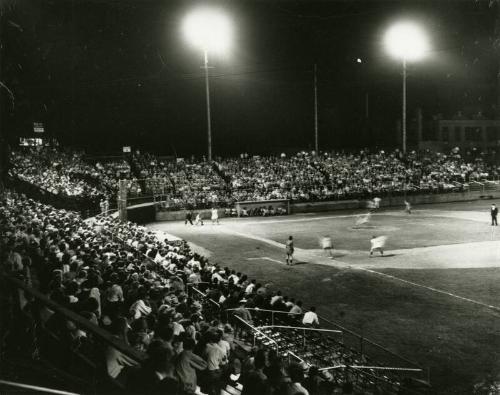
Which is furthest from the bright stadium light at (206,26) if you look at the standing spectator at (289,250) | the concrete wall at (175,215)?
the standing spectator at (289,250)

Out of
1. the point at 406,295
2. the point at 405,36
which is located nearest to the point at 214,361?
the point at 406,295

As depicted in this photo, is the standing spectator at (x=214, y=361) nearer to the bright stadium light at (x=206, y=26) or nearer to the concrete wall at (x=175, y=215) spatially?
the concrete wall at (x=175, y=215)

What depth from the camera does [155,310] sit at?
9.20 metres

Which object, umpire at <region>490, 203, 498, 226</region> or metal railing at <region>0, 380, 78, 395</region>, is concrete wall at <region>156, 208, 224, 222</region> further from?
metal railing at <region>0, 380, 78, 395</region>

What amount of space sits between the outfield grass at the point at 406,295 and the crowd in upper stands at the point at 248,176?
33.8 ft

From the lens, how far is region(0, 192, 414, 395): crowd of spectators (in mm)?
6117

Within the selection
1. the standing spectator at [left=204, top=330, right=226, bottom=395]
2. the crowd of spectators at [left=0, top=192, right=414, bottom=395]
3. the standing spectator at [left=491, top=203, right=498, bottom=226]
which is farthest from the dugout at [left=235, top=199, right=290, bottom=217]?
the standing spectator at [left=204, top=330, right=226, bottom=395]

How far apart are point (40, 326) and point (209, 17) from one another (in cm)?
3580

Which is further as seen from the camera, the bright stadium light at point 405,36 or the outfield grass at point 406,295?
the bright stadium light at point 405,36

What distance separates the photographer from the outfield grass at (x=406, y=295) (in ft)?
37.5

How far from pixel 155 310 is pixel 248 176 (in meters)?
37.2

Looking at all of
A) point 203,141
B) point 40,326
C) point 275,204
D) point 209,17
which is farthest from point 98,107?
point 40,326

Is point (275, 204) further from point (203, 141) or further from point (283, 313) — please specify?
point (283, 313)

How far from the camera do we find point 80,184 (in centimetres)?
3450
